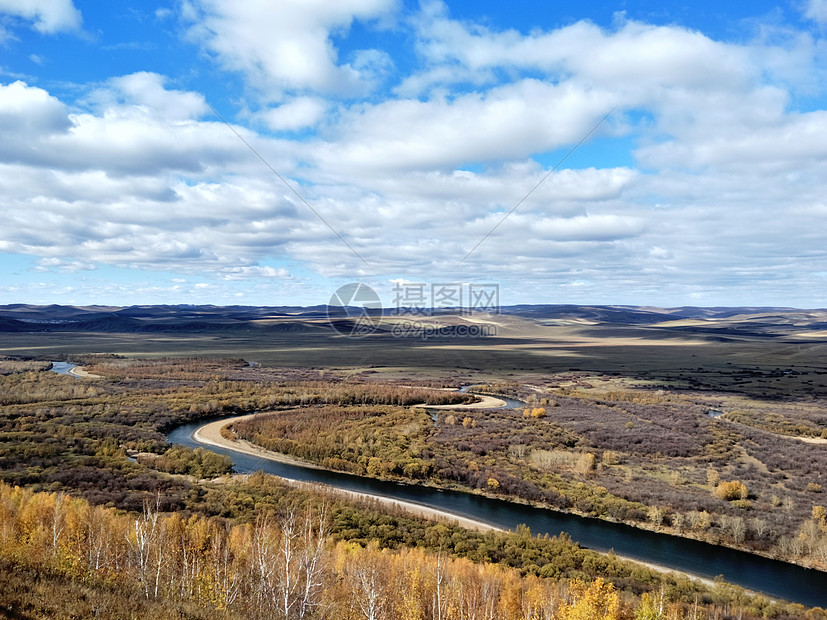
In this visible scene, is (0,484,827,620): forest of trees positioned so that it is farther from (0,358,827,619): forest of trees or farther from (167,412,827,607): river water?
(167,412,827,607): river water

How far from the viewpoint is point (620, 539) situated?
1150 inches

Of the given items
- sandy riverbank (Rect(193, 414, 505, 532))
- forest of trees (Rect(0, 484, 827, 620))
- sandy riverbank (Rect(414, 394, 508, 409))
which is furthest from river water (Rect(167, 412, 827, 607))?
sandy riverbank (Rect(414, 394, 508, 409))

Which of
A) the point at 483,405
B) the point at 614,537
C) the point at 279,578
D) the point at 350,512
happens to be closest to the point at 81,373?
the point at 483,405

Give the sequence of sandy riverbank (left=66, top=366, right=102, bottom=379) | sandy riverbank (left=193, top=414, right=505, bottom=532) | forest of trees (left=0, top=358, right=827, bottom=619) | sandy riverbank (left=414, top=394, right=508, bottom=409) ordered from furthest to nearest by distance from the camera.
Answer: sandy riverbank (left=66, top=366, right=102, bottom=379) → sandy riverbank (left=414, top=394, right=508, bottom=409) → sandy riverbank (left=193, top=414, right=505, bottom=532) → forest of trees (left=0, top=358, right=827, bottom=619)

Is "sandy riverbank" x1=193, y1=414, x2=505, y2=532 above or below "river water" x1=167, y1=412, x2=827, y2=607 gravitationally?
above

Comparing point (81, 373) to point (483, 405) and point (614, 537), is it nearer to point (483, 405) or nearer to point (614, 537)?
point (483, 405)

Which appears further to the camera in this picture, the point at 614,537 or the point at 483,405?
the point at 483,405

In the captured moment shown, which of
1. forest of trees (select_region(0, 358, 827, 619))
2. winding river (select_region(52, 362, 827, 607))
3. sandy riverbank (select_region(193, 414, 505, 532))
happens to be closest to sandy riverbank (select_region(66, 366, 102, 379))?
forest of trees (select_region(0, 358, 827, 619))

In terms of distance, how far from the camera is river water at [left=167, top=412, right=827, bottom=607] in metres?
24.6

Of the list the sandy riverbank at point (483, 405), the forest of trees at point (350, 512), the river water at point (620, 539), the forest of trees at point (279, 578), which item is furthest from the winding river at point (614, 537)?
the sandy riverbank at point (483, 405)

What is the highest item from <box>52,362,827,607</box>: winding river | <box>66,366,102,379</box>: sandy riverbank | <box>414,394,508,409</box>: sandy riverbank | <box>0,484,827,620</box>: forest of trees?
<box>0,484,827,620</box>: forest of trees

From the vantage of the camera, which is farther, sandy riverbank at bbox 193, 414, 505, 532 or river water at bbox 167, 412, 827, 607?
sandy riverbank at bbox 193, 414, 505, 532

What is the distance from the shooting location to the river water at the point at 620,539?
80.7 ft

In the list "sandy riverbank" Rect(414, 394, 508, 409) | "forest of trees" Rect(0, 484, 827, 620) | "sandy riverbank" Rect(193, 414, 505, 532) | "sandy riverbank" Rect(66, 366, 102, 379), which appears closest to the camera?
"forest of trees" Rect(0, 484, 827, 620)
